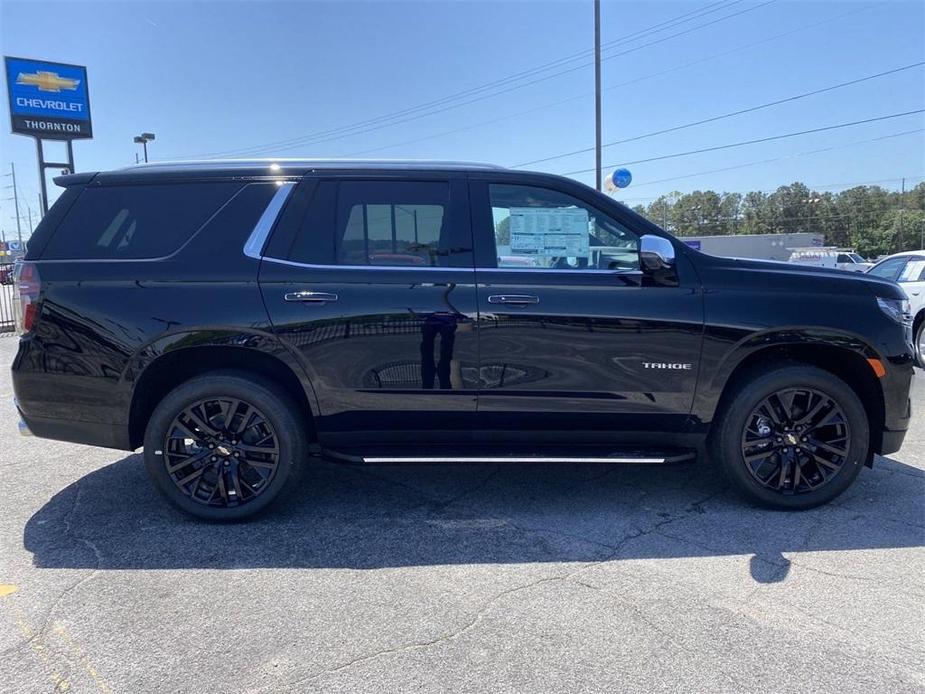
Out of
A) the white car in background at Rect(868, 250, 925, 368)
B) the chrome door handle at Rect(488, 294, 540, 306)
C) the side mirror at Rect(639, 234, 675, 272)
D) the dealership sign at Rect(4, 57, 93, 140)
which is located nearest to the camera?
the side mirror at Rect(639, 234, 675, 272)

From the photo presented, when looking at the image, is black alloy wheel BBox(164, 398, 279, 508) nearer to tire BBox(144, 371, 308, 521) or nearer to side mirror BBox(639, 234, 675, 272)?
tire BBox(144, 371, 308, 521)

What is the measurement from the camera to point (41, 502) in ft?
13.5

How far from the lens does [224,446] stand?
12.2ft

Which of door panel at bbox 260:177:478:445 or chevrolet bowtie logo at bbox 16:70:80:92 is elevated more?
chevrolet bowtie logo at bbox 16:70:80:92

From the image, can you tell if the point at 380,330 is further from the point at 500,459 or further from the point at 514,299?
the point at 500,459

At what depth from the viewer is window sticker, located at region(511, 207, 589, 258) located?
381 centimetres

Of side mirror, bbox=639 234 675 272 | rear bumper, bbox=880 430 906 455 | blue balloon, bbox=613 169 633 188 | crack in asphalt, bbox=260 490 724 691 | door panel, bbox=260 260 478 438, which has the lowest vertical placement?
crack in asphalt, bbox=260 490 724 691

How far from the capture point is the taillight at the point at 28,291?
11.9 ft

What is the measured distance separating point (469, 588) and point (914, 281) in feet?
32.2

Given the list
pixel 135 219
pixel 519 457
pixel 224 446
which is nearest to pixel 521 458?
pixel 519 457

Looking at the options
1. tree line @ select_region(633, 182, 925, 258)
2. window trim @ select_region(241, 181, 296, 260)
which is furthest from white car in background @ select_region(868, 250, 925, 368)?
tree line @ select_region(633, 182, 925, 258)

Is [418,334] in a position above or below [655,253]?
below

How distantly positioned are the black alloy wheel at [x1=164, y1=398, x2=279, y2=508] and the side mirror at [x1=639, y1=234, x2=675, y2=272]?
7.72 ft

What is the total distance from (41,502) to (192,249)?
6.54ft
